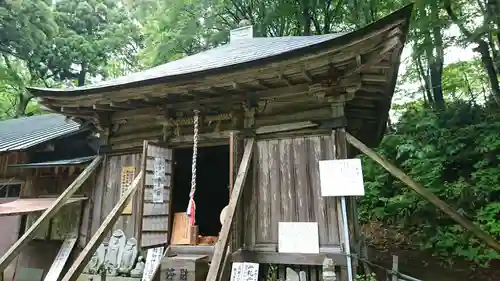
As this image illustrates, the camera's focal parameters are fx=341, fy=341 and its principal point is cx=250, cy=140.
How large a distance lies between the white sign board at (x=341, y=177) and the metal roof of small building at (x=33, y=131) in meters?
6.17

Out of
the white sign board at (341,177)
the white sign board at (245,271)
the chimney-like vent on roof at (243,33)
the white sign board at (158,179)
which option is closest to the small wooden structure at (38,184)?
the white sign board at (158,179)

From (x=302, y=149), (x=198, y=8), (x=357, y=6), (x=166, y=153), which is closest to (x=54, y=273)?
(x=166, y=153)

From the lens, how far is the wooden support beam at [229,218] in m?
4.16

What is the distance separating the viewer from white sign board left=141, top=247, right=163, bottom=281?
19.0 ft

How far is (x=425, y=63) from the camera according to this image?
16.4 metres

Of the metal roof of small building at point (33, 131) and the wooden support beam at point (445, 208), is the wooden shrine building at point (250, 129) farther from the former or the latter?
the metal roof of small building at point (33, 131)

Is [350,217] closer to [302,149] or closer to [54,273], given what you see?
[302,149]

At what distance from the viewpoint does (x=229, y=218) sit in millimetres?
4648

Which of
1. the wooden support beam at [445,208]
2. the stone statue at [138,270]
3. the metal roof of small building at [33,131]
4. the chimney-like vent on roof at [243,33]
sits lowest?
the stone statue at [138,270]

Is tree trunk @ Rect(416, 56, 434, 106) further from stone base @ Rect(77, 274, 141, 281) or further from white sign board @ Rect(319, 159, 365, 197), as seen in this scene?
stone base @ Rect(77, 274, 141, 281)

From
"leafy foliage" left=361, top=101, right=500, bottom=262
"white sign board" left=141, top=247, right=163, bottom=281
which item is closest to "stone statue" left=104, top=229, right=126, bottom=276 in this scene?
"white sign board" left=141, top=247, right=163, bottom=281

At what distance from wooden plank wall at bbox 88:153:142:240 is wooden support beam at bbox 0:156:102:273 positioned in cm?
27

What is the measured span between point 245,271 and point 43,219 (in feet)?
12.0

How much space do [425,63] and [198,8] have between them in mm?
11185
